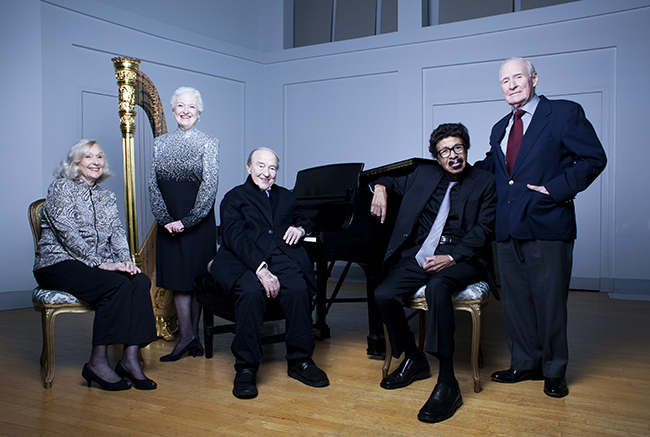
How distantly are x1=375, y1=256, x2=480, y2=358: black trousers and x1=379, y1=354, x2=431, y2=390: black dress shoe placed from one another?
0.10 m

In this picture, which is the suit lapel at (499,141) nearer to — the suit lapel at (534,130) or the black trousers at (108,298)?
the suit lapel at (534,130)

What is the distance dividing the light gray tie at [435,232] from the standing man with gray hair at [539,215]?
0.28 metres

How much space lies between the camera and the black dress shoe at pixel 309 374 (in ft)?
8.99

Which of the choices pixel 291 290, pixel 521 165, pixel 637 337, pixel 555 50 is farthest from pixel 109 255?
pixel 555 50

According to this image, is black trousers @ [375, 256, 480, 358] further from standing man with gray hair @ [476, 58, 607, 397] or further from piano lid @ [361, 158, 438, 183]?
piano lid @ [361, 158, 438, 183]

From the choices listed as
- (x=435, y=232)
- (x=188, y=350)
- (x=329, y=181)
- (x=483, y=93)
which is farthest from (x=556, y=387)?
(x=483, y=93)

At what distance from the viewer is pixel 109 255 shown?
Result: 2986mm

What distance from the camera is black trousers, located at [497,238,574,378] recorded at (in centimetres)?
260

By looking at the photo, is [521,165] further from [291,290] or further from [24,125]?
[24,125]

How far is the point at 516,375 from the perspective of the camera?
2.77 metres

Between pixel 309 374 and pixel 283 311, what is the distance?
370 mm

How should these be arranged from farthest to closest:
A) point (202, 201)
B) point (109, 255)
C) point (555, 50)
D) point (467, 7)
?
point (467, 7) → point (555, 50) → point (202, 201) → point (109, 255)

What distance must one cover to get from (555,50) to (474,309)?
4481 millimetres

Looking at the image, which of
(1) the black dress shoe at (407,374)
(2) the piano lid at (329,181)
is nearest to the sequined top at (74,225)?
(2) the piano lid at (329,181)
